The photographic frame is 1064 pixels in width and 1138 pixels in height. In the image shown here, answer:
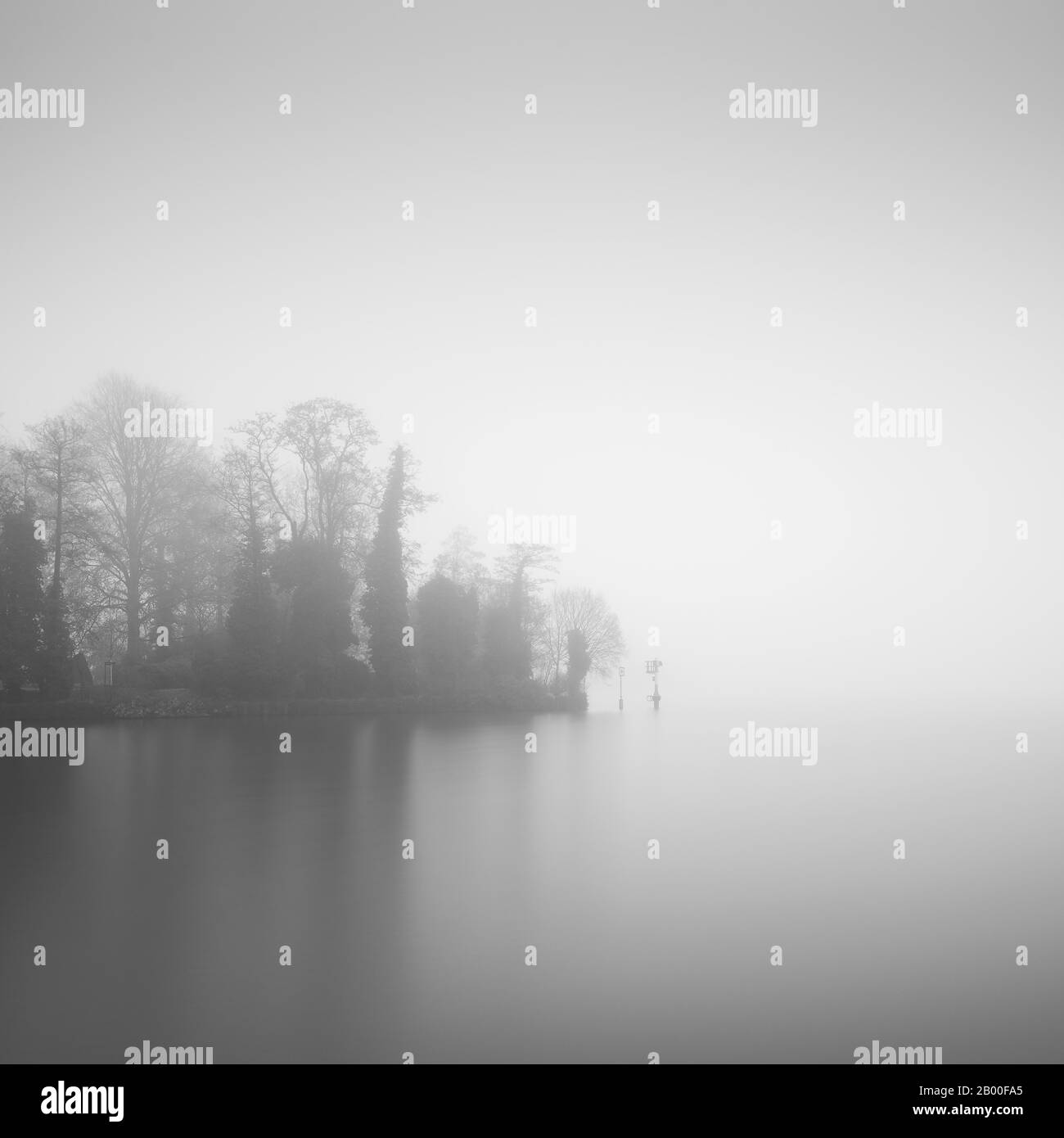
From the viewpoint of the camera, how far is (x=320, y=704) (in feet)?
135

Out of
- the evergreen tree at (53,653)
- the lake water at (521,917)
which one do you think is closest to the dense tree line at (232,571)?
the evergreen tree at (53,653)

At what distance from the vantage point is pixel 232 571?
42.2 metres

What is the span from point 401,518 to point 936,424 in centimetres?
2835

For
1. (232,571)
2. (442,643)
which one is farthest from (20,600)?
(442,643)

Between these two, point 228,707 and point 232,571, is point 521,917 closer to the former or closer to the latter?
point 228,707

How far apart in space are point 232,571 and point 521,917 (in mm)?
36163

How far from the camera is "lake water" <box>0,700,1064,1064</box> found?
6973 mm

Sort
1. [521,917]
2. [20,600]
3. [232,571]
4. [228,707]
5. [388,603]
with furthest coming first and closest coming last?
[388,603], [232,571], [228,707], [20,600], [521,917]

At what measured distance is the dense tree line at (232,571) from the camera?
37875 mm

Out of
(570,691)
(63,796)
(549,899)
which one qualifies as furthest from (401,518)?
(549,899)

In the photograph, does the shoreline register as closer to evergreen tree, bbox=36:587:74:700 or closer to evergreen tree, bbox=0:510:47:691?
evergreen tree, bbox=36:587:74:700

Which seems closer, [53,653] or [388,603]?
[53,653]

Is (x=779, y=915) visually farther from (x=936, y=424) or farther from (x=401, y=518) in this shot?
(x=401, y=518)

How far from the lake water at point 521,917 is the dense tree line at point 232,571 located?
17.9 m
